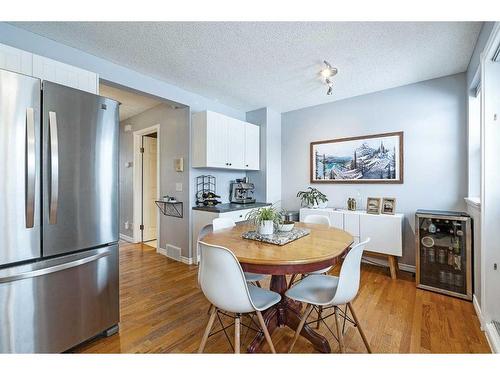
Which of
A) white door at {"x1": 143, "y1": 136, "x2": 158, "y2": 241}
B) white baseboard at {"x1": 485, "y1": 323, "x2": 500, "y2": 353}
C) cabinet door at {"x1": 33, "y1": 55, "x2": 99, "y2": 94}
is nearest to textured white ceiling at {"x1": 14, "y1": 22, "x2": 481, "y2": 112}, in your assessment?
cabinet door at {"x1": 33, "y1": 55, "x2": 99, "y2": 94}

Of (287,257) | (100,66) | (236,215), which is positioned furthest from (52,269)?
(236,215)

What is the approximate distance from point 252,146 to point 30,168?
2947mm

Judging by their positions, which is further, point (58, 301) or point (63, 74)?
point (63, 74)

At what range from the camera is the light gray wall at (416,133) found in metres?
2.69

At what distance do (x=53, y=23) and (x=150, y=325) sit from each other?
2.59 m

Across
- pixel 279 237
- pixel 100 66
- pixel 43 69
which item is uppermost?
pixel 100 66

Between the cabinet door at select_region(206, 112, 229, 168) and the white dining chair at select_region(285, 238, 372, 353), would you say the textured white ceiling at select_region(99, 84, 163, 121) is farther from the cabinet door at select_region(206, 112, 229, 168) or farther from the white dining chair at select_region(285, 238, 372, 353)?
the white dining chair at select_region(285, 238, 372, 353)

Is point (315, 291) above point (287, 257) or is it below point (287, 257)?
below

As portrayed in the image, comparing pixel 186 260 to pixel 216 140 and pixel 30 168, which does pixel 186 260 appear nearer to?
pixel 216 140

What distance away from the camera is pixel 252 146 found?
3895mm

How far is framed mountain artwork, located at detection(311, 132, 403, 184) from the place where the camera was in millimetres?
3100

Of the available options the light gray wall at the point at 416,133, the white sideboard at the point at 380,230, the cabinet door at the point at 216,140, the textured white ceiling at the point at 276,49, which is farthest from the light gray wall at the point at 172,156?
the white sideboard at the point at 380,230

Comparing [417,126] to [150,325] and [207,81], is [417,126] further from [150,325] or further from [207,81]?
[150,325]

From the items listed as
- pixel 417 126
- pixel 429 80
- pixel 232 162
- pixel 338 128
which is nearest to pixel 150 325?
pixel 232 162
